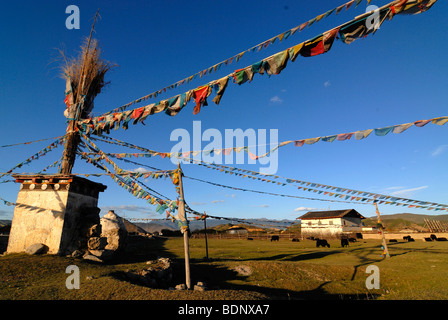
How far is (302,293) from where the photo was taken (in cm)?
1092

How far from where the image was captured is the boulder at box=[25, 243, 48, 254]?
11.2 meters

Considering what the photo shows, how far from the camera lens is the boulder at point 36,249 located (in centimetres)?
1120

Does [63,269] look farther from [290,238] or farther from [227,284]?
[290,238]

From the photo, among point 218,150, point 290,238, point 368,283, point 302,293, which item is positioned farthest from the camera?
point 290,238

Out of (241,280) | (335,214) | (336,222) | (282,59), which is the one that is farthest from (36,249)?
(335,214)

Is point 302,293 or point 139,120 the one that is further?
point 302,293

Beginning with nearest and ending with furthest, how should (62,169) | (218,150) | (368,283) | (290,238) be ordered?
(218,150), (368,283), (62,169), (290,238)

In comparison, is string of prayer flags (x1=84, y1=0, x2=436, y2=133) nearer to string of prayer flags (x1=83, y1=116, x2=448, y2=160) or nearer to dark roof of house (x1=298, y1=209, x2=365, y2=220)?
string of prayer flags (x1=83, y1=116, x2=448, y2=160)

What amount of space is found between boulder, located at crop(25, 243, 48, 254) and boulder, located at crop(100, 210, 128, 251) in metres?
2.86

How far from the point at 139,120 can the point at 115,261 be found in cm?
791

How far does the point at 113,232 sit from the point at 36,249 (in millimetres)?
3653

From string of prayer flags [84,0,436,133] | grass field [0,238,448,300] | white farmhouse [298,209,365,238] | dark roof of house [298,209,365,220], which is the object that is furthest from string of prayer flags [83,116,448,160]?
dark roof of house [298,209,365,220]

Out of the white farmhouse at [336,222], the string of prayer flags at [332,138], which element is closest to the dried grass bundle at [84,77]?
the string of prayer flags at [332,138]
